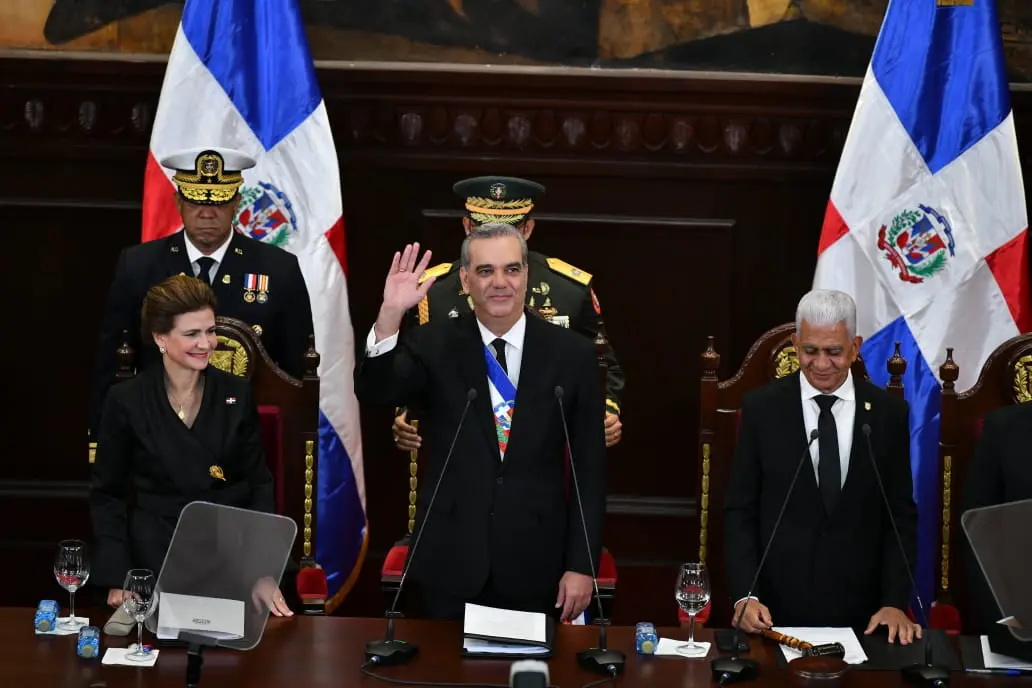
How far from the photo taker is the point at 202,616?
2.78 meters

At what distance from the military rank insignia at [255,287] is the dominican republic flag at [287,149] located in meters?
0.63

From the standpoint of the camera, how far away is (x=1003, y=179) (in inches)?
189

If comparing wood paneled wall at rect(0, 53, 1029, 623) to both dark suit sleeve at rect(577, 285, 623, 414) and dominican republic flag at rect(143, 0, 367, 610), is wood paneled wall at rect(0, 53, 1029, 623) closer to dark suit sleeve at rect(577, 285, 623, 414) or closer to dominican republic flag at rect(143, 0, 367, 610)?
dominican republic flag at rect(143, 0, 367, 610)

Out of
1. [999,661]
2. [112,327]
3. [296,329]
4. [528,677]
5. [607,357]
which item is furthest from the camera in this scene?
[296,329]

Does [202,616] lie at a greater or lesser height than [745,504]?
lesser

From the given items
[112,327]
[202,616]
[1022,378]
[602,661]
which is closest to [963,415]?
[1022,378]

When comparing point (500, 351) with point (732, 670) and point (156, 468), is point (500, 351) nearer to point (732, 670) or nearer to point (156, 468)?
point (156, 468)

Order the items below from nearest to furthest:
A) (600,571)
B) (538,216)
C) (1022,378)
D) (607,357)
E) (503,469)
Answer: (503,469) → (600,571) → (1022,378) → (607,357) → (538,216)

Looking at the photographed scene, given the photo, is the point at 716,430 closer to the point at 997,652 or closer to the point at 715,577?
the point at 715,577

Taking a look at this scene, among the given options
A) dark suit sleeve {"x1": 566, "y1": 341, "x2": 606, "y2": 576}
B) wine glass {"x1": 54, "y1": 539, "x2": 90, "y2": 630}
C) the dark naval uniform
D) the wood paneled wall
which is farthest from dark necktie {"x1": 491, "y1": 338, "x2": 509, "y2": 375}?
the wood paneled wall

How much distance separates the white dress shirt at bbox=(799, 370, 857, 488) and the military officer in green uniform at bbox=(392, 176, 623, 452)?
84 centimetres

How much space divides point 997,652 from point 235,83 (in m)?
3.17

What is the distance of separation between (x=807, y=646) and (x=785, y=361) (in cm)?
113

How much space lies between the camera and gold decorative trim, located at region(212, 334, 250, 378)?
154 inches
